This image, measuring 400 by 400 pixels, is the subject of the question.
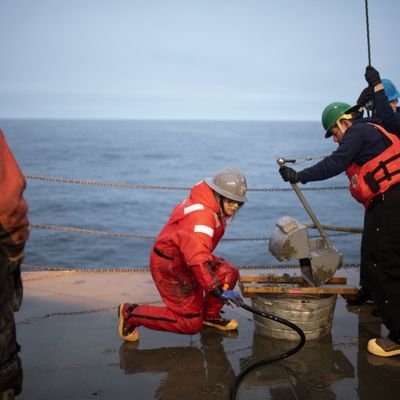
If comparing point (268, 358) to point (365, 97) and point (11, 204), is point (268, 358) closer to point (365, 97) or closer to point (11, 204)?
point (365, 97)

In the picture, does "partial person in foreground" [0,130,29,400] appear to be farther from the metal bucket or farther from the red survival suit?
the metal bucket

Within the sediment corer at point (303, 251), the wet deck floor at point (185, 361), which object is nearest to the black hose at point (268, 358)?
the wet deck floor at point (185, 361)

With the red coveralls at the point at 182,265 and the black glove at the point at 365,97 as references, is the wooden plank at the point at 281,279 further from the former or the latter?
the black glove at the point at 365,97

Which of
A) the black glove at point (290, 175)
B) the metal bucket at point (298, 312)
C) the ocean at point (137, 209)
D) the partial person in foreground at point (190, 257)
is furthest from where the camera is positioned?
the ocean at point (137, 209)

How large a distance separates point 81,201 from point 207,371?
30.9 metres

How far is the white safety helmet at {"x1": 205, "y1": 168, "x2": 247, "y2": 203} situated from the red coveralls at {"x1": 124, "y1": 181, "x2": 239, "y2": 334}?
0.08 meters

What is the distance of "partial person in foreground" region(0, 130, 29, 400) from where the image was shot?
202 centimetres

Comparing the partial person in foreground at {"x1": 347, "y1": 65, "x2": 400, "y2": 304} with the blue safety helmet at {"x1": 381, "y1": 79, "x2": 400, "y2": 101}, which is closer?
the partial person in foreground at {"x1": 347, "y1": 65, "x2": 400, "y2": 304}

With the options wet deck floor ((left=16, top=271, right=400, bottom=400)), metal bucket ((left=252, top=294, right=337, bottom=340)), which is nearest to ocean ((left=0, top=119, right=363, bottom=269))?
metal bucket ((left=252, top=294, right=337, bottom=340))

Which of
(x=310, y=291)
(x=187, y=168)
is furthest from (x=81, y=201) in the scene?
(x=310, y=291)

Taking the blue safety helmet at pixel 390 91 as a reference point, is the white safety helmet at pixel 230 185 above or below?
below

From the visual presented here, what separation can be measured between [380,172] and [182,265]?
1.57 m

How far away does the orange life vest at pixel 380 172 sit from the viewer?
3.63 metres

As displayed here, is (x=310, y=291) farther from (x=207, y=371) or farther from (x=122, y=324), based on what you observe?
(x=122, y=324)
